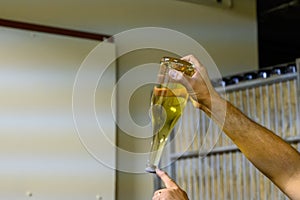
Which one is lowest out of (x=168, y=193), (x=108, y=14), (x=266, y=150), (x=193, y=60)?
(x=168, y=193)

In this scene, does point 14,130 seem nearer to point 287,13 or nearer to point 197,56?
point 197,56

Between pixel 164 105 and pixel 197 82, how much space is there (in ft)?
0.30

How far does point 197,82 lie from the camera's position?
926 mm

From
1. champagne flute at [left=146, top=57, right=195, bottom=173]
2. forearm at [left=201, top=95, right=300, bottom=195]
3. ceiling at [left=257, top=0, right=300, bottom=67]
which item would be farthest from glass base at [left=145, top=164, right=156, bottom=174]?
ceiling at [left=257, top=0, right=300, bottom=67]

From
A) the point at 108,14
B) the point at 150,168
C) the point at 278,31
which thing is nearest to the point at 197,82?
the point at 150,168

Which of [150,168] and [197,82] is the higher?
[197,82]

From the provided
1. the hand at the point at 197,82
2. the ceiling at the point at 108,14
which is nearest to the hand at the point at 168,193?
the hand at the point at 197,82

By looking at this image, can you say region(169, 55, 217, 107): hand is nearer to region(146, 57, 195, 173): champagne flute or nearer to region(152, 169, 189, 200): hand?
region(146, 57, 195, 173): champagne flute

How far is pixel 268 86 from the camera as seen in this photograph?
2148 millimetres

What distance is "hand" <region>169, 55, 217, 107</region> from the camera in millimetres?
897

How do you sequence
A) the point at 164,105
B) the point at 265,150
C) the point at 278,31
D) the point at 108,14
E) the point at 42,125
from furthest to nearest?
the point at 278,31 < the point at 108,14 < the point at 42,125 < the point at 265,150 < the point at 164,105

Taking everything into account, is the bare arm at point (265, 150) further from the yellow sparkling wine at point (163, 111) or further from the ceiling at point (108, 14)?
the ceiling at point (108, 14)

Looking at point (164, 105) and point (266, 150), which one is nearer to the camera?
point (164, 105)

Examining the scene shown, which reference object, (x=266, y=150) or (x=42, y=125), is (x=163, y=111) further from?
(x=42, y=125)
